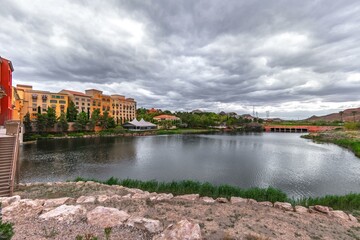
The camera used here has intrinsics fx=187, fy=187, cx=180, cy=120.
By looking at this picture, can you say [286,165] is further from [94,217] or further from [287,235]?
[94,217]

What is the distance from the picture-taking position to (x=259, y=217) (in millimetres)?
6012

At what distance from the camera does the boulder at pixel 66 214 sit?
5.11m

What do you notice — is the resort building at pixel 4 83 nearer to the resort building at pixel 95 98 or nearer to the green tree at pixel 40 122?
the green tree at pixel 40 122

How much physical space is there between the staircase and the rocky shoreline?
67.5 inches

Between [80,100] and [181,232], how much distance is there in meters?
59.1

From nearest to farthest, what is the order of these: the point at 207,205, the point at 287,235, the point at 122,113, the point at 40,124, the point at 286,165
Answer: the point at 287,235 → the point at 207,205 → the point at 286,165 → the point at 40,124 → the point at 122,113

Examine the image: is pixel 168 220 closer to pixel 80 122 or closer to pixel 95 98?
pixel 80 122

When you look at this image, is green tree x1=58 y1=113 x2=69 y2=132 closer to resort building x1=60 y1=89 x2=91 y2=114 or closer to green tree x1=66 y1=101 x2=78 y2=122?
green tree x1=66 y1=101 x2=78 y2=122

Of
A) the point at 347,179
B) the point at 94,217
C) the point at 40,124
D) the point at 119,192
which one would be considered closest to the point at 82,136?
the point at 40,124

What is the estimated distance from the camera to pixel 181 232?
4504 millimetres

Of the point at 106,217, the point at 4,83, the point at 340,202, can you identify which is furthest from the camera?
the point at 4,83

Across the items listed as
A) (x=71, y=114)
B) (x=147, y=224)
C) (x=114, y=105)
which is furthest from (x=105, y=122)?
(x=147, y=224)

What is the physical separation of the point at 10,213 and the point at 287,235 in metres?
7.82

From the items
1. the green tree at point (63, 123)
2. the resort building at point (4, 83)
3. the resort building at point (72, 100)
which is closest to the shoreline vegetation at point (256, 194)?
the resort building at point (4, 83)
